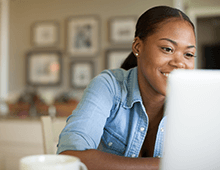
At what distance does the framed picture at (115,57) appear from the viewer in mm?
2787

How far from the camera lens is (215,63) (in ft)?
10.8

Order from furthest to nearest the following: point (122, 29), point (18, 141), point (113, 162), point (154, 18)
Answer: point (122, 29) → point (18, 141) → point (154, 18) → point (113, 162)

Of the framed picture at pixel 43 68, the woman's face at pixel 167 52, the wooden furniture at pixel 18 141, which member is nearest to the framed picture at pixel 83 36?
the framed picture at pixel 43 68

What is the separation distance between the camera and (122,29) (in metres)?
2.79

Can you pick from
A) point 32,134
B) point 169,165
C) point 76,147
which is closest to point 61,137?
point 76,147

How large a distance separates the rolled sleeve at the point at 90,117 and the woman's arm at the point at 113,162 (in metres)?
0.04

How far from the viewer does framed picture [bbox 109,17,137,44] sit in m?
2.77

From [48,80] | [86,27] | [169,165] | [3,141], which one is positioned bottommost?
[3,141]

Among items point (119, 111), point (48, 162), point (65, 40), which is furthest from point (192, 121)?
point (65, 40)

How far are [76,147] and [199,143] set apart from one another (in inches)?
16.6

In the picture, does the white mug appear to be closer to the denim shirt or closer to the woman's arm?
the woman's arm

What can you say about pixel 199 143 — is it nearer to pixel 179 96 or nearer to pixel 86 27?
pixel 179 96

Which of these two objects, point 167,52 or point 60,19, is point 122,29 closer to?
point 60,19

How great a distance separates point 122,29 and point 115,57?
32cm
